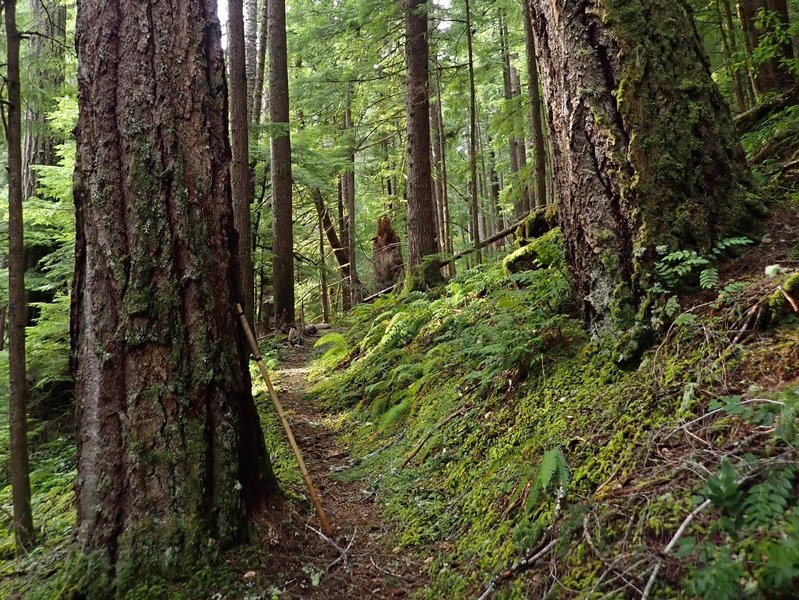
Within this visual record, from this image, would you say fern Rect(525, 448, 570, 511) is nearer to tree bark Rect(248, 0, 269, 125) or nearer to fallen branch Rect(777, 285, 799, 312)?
fallen branch Rect(777, 285, 799, 312)

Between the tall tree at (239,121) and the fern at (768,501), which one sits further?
the tall tree at (239,121)

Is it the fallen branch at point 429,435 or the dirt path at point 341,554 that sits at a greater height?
the fallen branch at point 429,435

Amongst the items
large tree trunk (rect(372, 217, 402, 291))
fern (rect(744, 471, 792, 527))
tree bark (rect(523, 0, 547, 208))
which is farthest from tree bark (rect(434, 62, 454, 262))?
fern (rect(744, 471, 792, 527))

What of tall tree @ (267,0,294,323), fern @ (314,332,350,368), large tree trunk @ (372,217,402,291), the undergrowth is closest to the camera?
the undergrowth

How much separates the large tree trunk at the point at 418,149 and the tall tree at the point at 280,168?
277 cm

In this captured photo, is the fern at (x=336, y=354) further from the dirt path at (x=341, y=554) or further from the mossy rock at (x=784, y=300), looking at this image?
A: the mossy rock at (x=784, y=300)

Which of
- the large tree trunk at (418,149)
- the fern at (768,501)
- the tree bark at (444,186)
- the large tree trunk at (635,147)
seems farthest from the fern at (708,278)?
the tree bark at (444,186)

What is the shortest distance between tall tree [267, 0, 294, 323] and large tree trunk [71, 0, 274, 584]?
791 cm

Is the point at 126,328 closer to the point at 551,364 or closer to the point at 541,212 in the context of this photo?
the point at 551,364

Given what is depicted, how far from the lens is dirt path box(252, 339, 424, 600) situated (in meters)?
2.71

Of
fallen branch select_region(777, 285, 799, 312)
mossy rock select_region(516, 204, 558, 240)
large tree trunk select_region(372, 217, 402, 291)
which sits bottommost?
fallen branch select_region(777, 285, 799, 312)

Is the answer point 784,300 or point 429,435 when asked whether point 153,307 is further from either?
point 784,300

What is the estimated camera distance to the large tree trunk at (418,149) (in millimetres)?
9570

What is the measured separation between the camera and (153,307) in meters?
2.71
